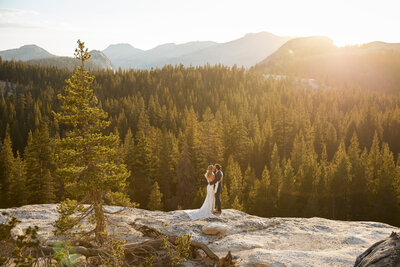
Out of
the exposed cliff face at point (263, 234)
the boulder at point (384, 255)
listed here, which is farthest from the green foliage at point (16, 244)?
the boulder at point (384, 255)

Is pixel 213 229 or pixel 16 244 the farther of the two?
pixel 213 229

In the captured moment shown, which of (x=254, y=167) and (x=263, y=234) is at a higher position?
(x=263, y=234)

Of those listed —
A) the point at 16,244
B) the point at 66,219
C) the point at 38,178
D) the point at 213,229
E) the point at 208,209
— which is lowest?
the point at 38,178

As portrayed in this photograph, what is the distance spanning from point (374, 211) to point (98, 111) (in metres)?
42.0

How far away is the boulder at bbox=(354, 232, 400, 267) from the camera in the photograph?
20.6 ft

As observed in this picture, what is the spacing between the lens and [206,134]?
53062 millimetres

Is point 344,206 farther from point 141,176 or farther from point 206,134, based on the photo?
point 141,176

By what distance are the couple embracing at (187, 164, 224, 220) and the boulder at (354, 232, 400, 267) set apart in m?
8.86

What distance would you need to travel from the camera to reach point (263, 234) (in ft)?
45.1

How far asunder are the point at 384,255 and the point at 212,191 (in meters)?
10.0

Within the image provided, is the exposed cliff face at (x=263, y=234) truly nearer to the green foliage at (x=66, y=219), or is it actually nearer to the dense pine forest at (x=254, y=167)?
the green foliage at (x=66, y=219)

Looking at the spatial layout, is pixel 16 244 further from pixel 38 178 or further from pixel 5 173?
pixel 5 173

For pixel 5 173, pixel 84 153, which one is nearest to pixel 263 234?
pixel 84 153

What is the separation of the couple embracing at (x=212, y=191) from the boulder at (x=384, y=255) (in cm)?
886
